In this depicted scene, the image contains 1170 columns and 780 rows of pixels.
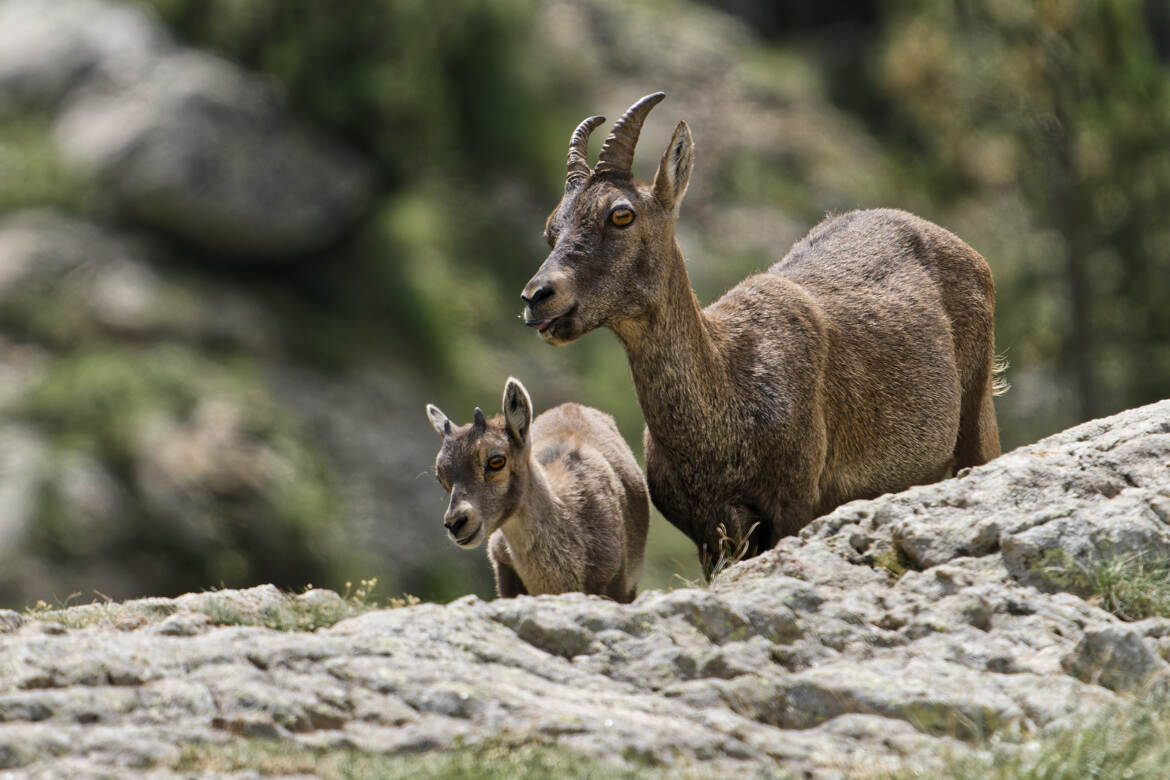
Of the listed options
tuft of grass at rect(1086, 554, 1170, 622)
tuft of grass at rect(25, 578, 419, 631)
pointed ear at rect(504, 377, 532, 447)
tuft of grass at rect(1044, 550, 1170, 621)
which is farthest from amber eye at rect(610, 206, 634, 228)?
tuft of grass at rect(1086, 554, 1170, 622)

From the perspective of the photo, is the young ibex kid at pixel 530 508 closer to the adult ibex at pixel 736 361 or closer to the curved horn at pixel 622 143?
the adult ibex at pixel 736 361

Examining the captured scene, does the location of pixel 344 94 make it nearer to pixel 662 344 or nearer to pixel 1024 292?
pixel 1024 292

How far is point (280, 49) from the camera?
23828mm

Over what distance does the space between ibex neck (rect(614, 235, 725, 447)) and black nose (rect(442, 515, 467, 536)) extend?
1.23 metres

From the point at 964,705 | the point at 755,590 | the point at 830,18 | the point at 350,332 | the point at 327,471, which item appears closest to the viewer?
the point at 964,705

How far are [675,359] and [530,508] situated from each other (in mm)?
1491

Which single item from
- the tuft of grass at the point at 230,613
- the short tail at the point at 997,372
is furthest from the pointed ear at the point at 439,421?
the short tail at the point at 997,372

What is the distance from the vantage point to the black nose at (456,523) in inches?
340

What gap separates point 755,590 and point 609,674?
86 cm

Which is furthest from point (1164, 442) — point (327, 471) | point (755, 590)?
point (327, 471)

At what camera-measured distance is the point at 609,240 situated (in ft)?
26.8

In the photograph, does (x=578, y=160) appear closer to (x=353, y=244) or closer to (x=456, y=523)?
(x=456, y=523)

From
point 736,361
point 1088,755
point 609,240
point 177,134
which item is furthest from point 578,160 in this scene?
point 177,134

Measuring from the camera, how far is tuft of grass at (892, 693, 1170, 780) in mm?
5184
